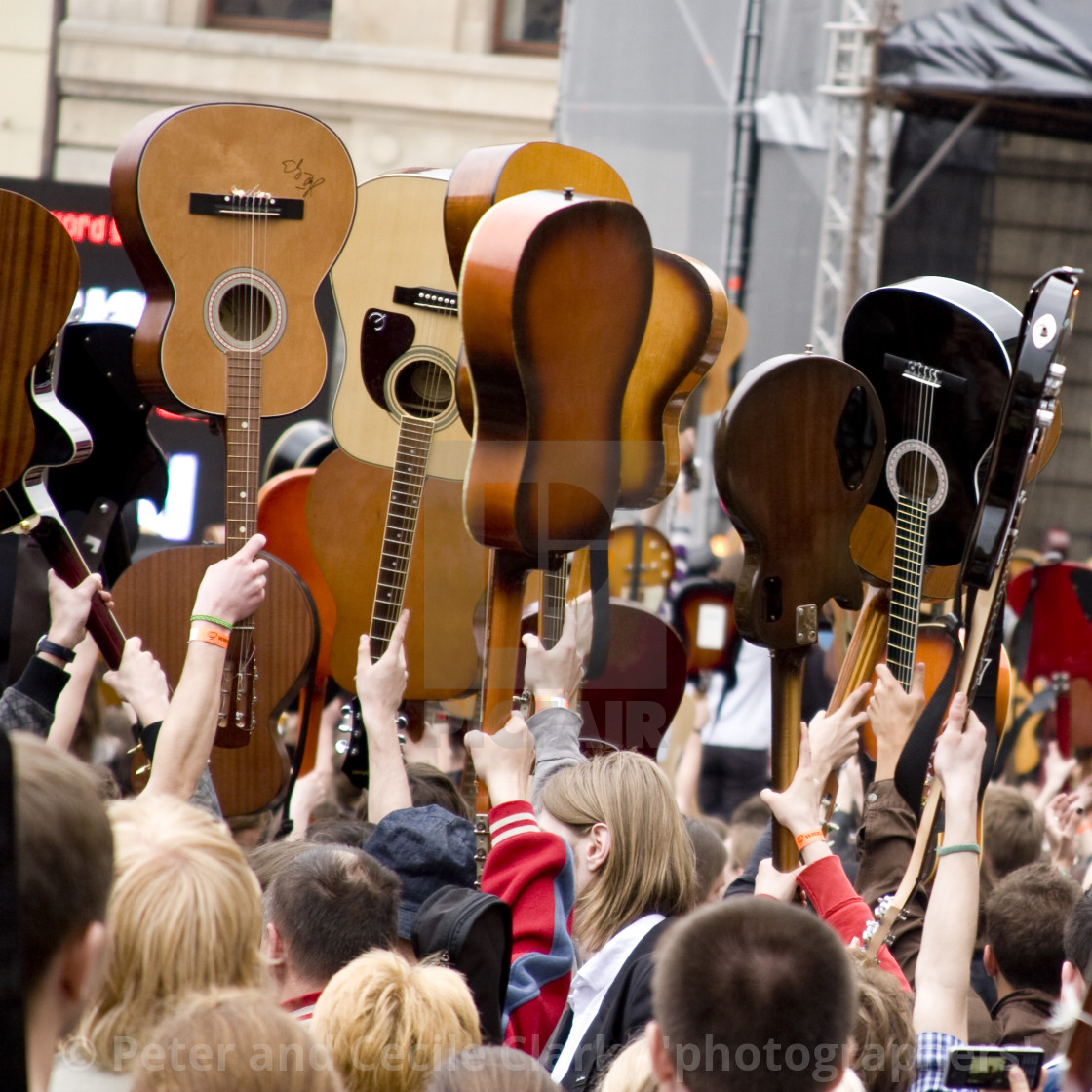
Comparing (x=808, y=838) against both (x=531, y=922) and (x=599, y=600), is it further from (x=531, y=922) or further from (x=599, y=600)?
(x=599, y=600)

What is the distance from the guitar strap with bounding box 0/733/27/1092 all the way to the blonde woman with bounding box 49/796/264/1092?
0.53m

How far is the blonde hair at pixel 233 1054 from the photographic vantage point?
1.42 metres

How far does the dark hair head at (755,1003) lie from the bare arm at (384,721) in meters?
1.21

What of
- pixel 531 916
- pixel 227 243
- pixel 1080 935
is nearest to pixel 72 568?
pixel 227 243

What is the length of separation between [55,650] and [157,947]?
1.13 meters

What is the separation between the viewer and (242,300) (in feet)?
10.1

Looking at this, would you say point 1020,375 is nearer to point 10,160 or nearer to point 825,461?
point 825,461

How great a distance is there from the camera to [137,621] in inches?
127

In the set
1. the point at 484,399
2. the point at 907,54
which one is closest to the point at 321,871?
the point at 484,399

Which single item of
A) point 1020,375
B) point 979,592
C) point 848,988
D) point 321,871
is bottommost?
point 321,871

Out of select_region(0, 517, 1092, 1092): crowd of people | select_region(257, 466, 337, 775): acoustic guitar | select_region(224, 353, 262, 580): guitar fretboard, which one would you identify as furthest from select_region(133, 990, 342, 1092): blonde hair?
select_region(257, 466, 337, 775): acoustic guitar

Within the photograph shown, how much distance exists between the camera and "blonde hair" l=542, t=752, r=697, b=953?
261cm

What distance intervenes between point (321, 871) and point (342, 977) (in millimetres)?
319

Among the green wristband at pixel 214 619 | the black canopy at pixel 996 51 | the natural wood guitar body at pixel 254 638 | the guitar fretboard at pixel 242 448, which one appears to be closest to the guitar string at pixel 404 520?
the natural wood guitar body at pixel 254 638
